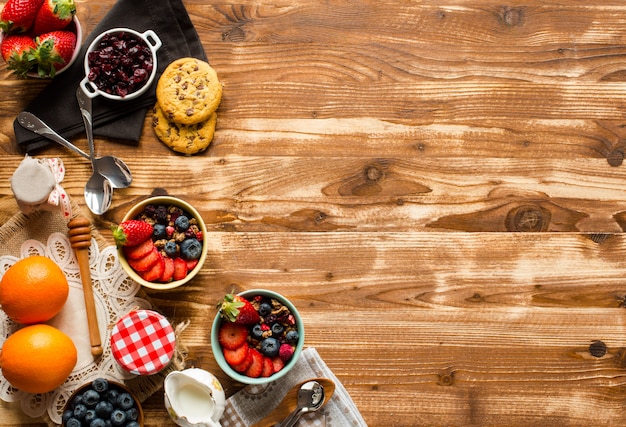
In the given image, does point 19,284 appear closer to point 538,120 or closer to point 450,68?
point 450,68

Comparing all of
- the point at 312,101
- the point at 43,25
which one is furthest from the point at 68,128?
the point at 312,101

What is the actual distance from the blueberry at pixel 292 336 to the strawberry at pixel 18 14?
0.96m

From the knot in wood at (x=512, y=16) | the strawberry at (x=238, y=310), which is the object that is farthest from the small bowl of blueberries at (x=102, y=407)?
the knot in wood at (x=512, y=16)

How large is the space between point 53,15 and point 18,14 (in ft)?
0.26

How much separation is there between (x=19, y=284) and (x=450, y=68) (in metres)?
1.18

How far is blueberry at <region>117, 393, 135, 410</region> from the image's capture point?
1.44 metres

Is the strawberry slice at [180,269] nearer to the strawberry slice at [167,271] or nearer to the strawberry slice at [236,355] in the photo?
the strawberry slice at [167,271]

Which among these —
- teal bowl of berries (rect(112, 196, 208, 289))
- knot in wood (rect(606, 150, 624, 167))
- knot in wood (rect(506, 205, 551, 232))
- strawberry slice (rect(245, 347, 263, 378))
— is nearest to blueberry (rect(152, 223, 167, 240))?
teal bowl of berries (rect(112, 196, 208, 289))

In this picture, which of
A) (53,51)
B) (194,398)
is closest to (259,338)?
(194,398)

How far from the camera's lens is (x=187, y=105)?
1552mm

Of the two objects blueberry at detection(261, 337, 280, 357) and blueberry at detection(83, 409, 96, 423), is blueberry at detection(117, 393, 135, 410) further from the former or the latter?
blueberry at detection(261, 337, 280, 357)

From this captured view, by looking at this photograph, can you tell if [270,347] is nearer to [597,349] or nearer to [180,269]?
[180,269]

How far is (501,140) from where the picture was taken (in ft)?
5.46

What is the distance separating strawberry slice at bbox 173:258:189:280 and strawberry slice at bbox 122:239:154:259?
0.24 ft
